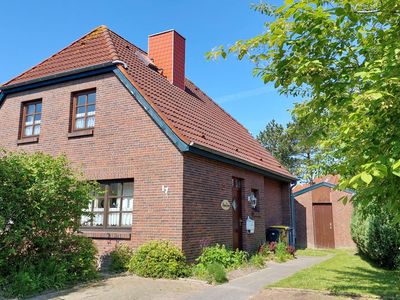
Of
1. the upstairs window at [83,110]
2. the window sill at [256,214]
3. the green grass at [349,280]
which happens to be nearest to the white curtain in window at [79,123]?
the upstairs window at [83,110]

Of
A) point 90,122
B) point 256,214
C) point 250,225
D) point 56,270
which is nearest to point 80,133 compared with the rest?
point 90,122

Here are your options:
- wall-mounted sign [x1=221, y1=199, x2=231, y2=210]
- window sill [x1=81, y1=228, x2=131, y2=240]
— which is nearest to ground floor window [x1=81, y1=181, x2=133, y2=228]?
window sill [x1=81, y1=228, x2=131, y2=240]

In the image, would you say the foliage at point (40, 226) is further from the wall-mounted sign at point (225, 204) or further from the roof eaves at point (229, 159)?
the wall-mounted sign at point (225, 204)

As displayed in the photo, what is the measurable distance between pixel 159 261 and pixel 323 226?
1232 centimetres

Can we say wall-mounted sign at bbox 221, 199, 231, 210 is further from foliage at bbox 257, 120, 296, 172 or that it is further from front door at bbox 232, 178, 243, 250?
foliage at bbox 257, 120, 296, 172

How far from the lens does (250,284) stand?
9.05 m

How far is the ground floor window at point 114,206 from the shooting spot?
37.4 feet

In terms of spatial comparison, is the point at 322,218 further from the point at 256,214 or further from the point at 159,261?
the point at 159,261

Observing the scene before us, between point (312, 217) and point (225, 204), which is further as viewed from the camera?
point (312, 217)

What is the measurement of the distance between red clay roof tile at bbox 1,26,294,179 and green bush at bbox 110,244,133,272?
3.46 m

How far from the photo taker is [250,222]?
45.7 ft

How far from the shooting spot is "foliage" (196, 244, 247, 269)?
10.5 metres

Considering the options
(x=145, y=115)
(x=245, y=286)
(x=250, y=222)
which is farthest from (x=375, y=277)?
(x=145, y=115)

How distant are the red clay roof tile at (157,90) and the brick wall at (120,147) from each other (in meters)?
0.62
